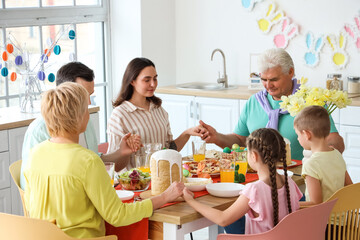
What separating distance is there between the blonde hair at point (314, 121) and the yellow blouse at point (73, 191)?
868 millimetres

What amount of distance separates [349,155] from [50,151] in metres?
3.00

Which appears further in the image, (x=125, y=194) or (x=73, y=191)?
(x=125, y=194)

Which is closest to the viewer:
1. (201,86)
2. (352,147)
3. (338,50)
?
(352,147)

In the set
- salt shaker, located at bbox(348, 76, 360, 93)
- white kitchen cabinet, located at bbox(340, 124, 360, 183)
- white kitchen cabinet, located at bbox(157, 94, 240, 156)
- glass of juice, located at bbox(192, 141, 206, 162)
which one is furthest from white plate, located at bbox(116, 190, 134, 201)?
salt shaker, located at bbox(348, 76, 360, 93)

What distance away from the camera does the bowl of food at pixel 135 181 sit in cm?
276

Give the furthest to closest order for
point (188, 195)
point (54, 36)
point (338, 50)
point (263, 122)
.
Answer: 1. point (54, 36)
2. point (338, 50)
3. point (263, 122)
4. point (188, 195)

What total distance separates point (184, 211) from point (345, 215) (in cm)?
73

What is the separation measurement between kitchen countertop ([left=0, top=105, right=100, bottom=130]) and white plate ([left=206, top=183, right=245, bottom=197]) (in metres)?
1.78

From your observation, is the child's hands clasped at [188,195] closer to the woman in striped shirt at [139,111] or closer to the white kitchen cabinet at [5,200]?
the woman in striped shirt at [139,111]

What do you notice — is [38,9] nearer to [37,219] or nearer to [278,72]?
[278,72]

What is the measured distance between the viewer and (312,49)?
526 cm

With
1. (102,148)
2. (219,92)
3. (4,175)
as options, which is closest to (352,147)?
(219,92)

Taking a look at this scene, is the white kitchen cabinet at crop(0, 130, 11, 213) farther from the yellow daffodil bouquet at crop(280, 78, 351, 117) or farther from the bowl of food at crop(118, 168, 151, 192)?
the yellow daffodil bouquet at crop(280, 78, 351, 117)

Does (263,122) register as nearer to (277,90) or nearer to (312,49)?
(277,90)
